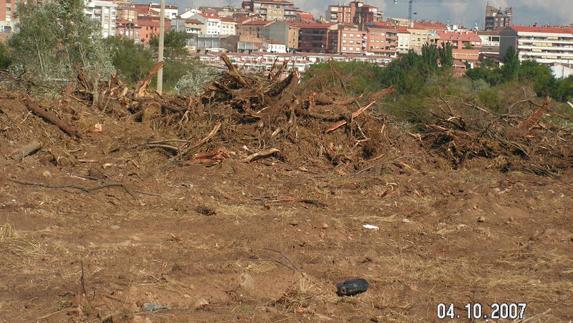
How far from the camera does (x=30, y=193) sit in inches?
302

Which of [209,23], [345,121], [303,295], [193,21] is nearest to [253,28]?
[209,23]

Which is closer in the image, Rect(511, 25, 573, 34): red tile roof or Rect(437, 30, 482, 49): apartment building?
Rect(437, 30, 482, 49): apartment building

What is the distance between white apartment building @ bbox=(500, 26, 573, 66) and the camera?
11112 cm

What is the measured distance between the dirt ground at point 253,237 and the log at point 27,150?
0.40 feet

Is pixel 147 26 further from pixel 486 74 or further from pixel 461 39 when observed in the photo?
pixel 486 74

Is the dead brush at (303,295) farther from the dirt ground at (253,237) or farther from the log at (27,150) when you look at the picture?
the log at (27,150)

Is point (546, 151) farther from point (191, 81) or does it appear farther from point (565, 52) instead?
point (565, 52)

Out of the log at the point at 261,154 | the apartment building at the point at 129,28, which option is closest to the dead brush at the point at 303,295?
the log at the point at 261,154

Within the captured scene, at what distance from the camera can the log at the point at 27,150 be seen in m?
8.91

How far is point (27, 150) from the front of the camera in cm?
908

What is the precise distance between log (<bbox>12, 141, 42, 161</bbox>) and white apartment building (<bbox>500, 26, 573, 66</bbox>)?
10422 centimetres

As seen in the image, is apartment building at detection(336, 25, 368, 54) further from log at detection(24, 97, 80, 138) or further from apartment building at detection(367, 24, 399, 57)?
log at detection(24, 97, 80, 138)

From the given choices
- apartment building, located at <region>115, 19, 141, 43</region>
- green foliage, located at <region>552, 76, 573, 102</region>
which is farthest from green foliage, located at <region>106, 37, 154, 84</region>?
apartment building, located at <region>115, 19, 141, 43</region>

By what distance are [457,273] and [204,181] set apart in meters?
3.51
